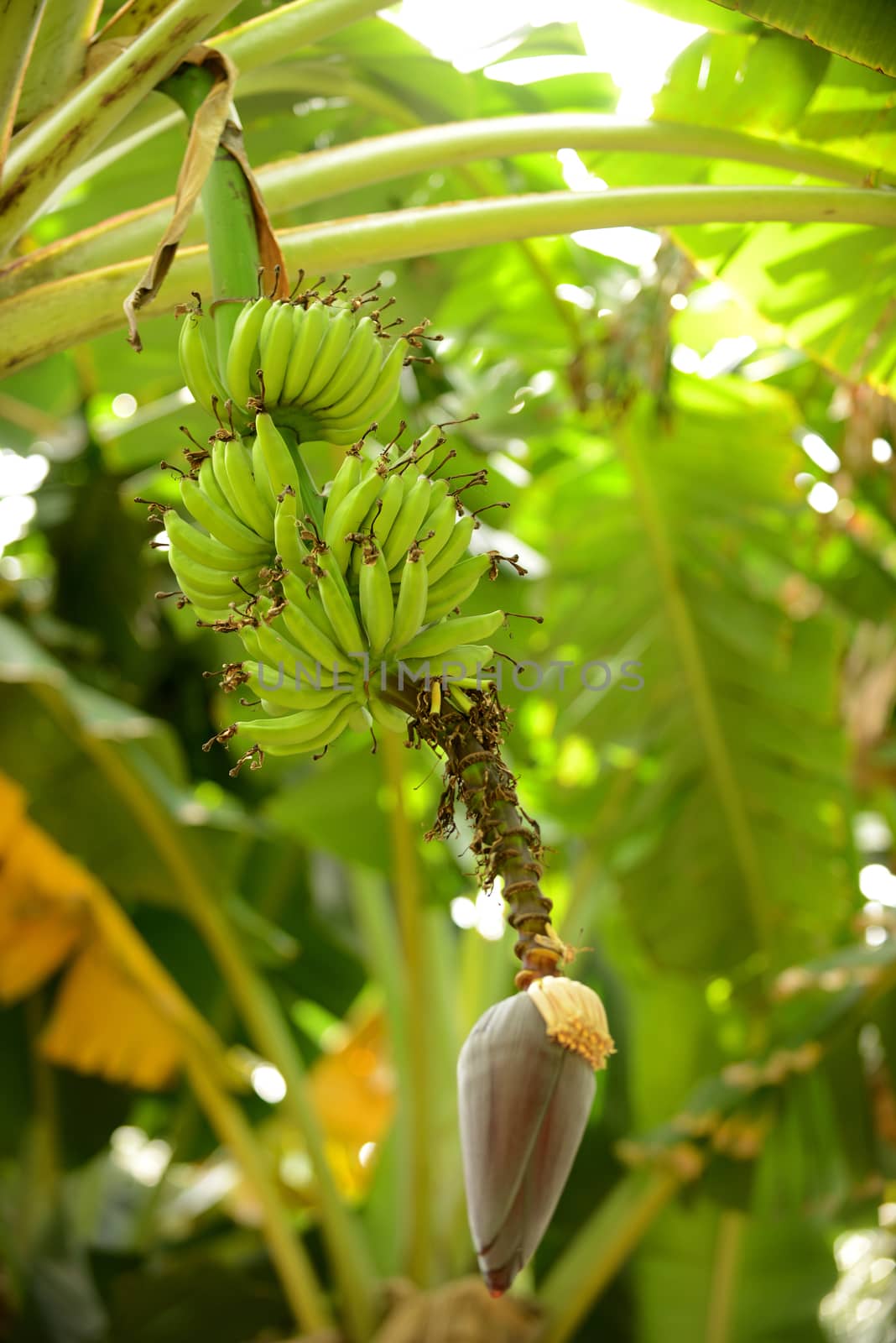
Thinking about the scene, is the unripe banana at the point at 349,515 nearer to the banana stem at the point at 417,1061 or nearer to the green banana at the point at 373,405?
the green banana at the point at 373,405

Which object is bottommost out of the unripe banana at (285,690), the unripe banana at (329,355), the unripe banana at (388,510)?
the unripe banana at (285,690)

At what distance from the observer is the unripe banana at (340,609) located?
1.97ft

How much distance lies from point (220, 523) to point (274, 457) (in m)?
0.05

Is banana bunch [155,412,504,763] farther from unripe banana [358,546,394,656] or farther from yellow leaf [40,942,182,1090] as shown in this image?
yellow leaf [40,942,182,1090]

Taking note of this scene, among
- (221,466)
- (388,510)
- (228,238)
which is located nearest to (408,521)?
(388,510)

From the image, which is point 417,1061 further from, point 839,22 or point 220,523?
point 839,22

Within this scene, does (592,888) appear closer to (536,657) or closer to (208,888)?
(536,657)

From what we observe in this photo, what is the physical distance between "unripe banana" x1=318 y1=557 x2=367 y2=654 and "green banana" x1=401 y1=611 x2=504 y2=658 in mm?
32

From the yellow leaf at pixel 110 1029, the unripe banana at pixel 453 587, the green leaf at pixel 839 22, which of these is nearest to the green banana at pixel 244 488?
the unripe banana at pixel 453 587

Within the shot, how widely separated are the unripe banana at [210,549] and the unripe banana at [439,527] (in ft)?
0.32

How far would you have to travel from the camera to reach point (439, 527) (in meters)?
0.65

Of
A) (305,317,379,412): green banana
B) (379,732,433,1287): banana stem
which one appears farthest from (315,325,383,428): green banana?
(379,732,433,1287): banana stem

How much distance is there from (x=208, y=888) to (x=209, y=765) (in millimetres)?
536

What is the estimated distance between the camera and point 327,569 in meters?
0.60
